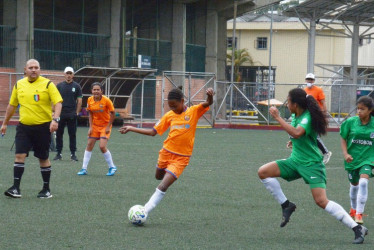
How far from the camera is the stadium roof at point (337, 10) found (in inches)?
1566

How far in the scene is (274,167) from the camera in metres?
8.33

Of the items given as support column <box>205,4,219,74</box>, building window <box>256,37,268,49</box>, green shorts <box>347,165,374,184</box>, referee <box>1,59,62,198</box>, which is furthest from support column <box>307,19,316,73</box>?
green shorts <box>347,165,374,184</box>

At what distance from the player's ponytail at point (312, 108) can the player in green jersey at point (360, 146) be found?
44.4 inches

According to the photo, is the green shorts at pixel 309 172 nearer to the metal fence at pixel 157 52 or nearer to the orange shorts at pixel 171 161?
the orange shorts at pixel 171 161

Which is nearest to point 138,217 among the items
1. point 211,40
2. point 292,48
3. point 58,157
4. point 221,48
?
point 58,157

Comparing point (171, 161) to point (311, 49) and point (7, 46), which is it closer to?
point (7, 46)

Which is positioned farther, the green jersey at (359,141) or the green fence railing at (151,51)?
the green fence railing at (151,51)

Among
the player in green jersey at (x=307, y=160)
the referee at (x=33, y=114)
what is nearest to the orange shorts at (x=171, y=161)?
the player in green jersey at (x=307, y=160)

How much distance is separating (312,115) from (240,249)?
1.67 meters

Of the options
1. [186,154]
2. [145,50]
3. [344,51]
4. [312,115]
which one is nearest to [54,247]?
[186,154]

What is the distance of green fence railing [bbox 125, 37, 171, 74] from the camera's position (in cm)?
4006

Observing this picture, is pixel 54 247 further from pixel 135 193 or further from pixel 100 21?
pixel 100 21

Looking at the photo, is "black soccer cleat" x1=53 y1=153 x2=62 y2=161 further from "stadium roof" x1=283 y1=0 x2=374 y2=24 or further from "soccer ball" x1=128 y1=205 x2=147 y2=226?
"stadium roof" x1=283 y1=0 x2=374 y2=24

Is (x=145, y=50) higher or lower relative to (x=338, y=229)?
higher
